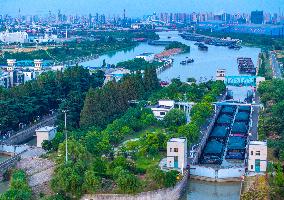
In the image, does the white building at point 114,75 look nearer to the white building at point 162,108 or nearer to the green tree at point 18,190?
the white building at point 162,108

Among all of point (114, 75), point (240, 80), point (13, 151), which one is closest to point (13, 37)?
point (114, 75)

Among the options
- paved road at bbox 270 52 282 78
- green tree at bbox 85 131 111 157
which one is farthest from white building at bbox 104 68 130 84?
green tree at bbox 85 131 111 157

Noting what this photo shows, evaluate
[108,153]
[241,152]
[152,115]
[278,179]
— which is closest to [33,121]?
[152,115]

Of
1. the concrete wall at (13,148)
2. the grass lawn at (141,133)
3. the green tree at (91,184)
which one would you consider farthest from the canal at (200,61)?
the green tree at (91,184)

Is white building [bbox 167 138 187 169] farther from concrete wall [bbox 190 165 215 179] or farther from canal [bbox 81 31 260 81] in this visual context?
canal [bbox 81 31 260 81]

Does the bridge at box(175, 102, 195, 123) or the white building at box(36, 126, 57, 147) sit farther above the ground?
the bridge at box(175, 102, 195, 123)

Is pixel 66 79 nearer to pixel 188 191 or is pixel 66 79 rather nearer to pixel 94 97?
pixel 94 97

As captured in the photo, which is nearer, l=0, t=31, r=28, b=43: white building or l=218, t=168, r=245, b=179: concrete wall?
l=218, t=168, r=245, b=179: concrete wall
